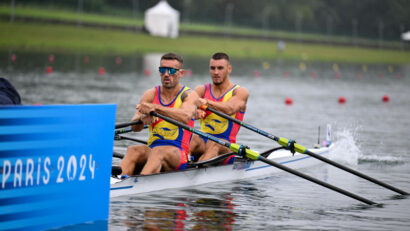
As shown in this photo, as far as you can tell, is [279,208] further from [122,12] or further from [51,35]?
[122,12]

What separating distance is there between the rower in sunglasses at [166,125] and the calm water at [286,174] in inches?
17.3

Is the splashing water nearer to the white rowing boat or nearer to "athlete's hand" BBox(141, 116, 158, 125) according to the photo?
the white rowing boat

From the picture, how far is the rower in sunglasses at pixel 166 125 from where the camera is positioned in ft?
32.1

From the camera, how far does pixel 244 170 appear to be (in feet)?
38.6

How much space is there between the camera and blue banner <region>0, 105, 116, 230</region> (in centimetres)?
617

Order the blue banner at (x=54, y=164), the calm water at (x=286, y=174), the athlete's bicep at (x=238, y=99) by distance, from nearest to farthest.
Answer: the blue banner at (x=54, y=164) → the calm water at (x=286, y=174) → the athlete's bicep at (x=238, y=99)

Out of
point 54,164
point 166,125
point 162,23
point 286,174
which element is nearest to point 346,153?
point 286,174

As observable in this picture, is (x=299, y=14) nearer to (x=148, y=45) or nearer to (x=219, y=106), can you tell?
(x=148, y=45)

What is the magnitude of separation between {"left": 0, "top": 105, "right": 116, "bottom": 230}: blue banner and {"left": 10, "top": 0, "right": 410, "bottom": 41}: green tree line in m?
88.8

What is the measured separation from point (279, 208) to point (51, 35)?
52836mm

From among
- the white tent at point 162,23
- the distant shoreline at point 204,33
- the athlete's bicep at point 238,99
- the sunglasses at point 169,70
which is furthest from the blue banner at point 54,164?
the white tent at point 162,23

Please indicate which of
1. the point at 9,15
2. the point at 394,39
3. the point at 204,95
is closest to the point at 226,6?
the point at 394,39

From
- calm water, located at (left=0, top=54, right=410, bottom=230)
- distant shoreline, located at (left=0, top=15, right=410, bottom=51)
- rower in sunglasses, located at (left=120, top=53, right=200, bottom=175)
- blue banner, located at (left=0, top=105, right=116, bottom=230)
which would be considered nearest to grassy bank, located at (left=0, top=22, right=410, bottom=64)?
distant shoreline, located at (left=0, top=15, right=410, bottom=51)

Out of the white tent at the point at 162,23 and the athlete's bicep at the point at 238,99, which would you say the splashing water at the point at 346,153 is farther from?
the white tent at the point at 162,23
